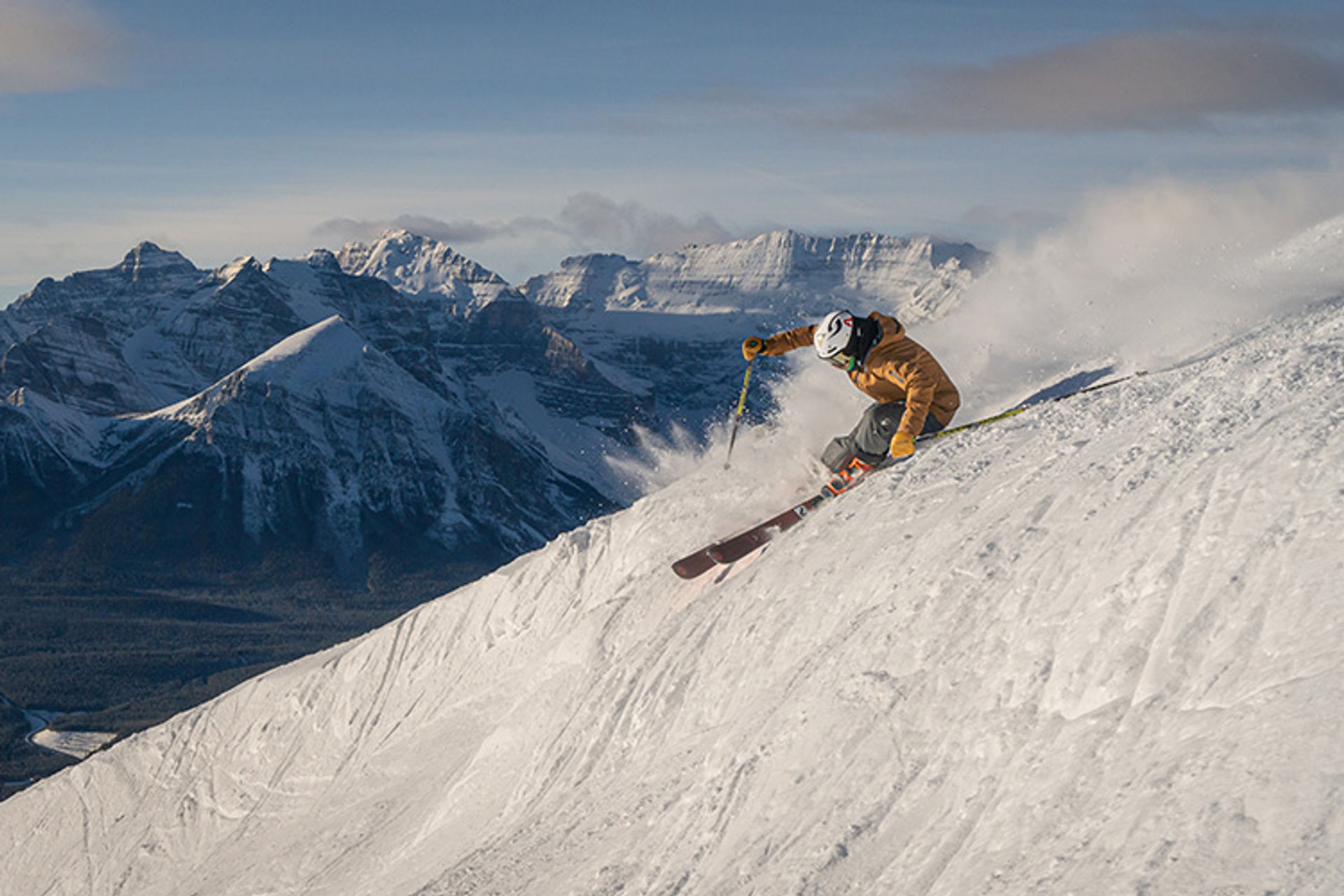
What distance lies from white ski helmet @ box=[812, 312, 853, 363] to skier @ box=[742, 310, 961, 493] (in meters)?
0.01

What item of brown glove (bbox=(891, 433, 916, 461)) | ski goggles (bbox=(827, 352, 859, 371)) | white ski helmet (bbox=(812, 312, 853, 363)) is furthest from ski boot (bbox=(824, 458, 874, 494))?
white ski helmet (bbox=(812, 312, 853, 363))

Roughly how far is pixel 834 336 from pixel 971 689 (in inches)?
348

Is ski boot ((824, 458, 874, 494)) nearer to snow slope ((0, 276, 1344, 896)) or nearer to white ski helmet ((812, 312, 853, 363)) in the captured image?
snow slope ((0, 276, 1344, 896))

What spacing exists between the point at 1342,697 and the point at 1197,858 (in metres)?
1.83

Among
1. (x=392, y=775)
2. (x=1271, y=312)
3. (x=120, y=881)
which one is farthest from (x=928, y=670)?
(x=120, y=881)

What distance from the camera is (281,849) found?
89.8ft

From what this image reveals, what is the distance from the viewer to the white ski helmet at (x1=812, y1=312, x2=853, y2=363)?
774 inches

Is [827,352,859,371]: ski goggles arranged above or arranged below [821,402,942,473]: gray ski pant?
above

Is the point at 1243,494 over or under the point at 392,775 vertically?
over

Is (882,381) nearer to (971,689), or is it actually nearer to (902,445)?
(902,445)

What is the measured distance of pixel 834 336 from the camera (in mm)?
19750

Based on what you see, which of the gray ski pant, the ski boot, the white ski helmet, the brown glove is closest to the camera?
the brown glove

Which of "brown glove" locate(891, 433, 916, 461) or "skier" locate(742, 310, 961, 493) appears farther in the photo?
"skier" locate(742, 310, 961, 493)

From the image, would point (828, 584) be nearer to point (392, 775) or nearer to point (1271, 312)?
point (1271, 312)
